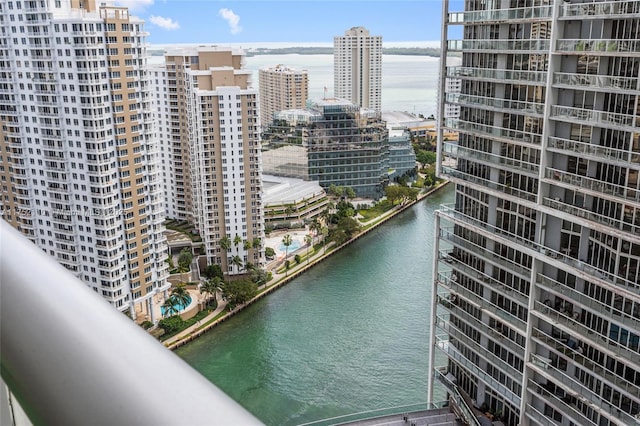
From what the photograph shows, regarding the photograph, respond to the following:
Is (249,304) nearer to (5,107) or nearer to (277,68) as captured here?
(5,107)

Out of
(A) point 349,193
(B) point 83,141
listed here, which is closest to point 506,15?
(B) point 83,141

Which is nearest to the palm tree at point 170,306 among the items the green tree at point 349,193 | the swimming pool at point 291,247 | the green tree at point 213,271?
the green tree at point 213,271

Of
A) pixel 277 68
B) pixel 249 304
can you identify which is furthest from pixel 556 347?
pixel 277 68

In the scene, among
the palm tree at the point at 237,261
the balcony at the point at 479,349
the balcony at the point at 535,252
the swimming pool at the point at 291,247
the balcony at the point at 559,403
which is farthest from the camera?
the swimming pool at the point at 291,247

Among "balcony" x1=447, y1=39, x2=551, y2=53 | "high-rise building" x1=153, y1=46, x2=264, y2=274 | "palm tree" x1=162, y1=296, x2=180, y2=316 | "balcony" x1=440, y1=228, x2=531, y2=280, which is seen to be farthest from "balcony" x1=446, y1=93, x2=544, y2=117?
"high-rise building" x1=153, y1=46, x2=264, y2=274

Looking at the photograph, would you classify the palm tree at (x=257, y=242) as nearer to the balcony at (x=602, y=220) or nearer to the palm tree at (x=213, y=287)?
the palm tree at (x=213, y=287)

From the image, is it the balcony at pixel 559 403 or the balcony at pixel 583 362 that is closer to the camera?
the balcony at pixel 583 362
